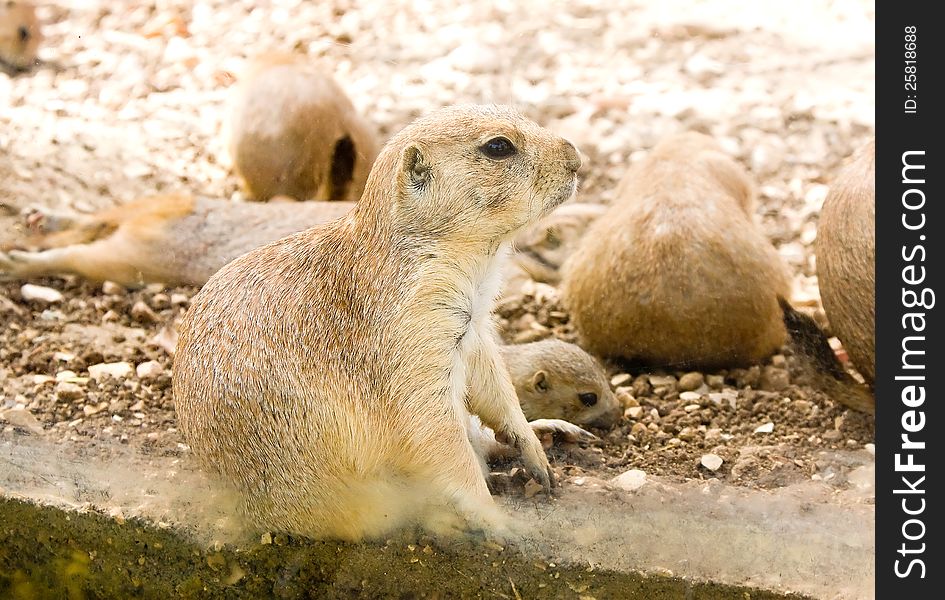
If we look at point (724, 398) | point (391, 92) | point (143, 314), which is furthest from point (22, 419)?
point (724, 398)

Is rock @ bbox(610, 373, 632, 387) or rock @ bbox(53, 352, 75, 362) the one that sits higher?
rock @ bbox(53, 352, 75, 362)

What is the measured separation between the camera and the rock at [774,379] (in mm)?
2426

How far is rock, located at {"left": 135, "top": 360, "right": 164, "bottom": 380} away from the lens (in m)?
2.33

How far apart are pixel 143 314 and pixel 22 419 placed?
40 cm

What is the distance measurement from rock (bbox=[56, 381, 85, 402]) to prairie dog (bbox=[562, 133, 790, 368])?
126 cm

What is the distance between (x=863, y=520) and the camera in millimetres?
1824

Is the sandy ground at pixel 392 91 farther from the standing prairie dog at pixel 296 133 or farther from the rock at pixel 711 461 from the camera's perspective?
the rock at pixel 711 461

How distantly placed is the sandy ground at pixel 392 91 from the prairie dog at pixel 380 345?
401 millimetres

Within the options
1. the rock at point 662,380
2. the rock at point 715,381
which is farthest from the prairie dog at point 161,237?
the rock at point 715,381

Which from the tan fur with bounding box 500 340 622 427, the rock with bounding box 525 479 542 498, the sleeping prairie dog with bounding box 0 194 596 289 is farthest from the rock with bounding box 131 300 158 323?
the rock with bounding box 525 479 542 498

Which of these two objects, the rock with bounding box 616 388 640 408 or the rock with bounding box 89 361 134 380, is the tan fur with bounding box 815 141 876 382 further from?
the rock with bounding box 89 361 134 380

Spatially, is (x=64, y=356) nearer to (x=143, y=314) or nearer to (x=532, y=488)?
(x=143, y=314)

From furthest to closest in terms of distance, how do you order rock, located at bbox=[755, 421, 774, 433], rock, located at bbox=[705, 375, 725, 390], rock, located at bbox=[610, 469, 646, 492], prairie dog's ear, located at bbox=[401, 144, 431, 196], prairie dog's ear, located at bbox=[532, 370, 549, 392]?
prairie dog's ear, located at bbox=[532, 370, 549, 392]
rock, located at bbox=[705, 375, 725, 390]
rock, located at bbox=[755, 421, 774, 433]
rock, located at bbox=[610, 469, 646, 492]
prairie dog's ear, located at bbox=[401, 144, 431, 196]
